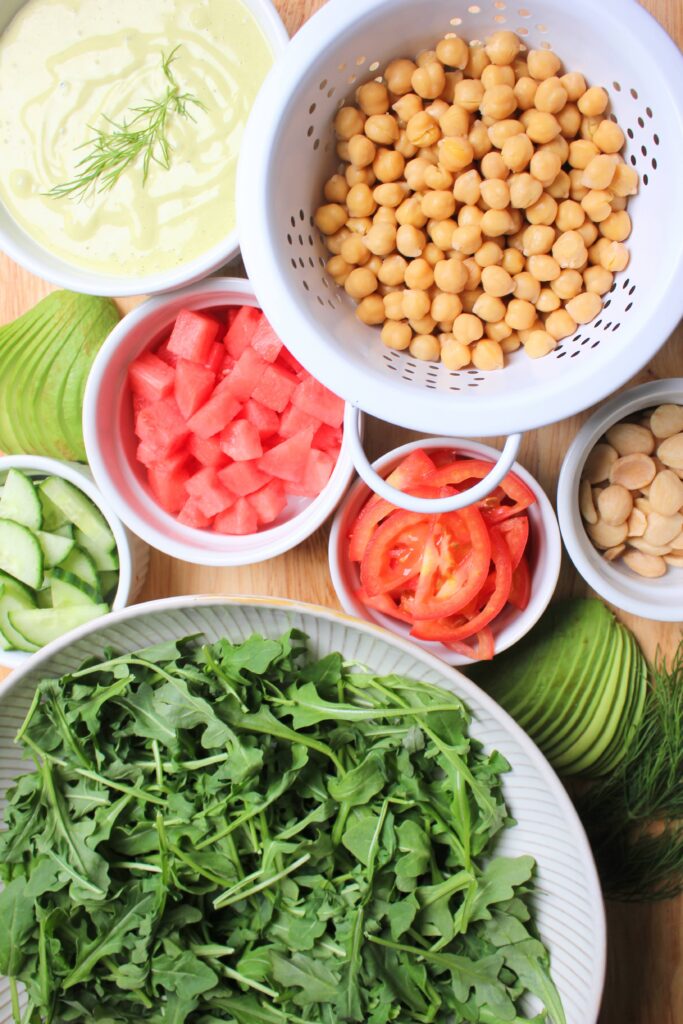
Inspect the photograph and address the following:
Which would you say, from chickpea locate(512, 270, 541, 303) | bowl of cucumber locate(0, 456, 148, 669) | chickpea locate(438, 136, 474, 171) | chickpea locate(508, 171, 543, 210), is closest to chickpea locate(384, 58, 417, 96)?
chickpea locate(438, 136, 474, 171)

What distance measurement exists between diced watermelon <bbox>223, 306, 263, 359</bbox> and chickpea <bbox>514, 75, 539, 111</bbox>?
58 cm

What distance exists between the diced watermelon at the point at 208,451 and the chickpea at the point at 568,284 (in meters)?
0.67

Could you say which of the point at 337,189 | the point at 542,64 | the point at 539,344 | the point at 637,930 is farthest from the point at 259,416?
the point at 637,930

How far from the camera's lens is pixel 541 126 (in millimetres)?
1366

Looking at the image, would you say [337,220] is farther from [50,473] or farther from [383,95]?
[50,473]

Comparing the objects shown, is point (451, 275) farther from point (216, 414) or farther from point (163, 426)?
point (163, 426)

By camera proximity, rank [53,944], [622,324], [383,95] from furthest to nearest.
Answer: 1. [53,944]
2. [383,95]
3. [622,324]

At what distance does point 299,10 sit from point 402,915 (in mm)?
1626

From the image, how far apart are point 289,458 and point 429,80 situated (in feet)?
2.20

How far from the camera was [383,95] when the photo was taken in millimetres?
1429

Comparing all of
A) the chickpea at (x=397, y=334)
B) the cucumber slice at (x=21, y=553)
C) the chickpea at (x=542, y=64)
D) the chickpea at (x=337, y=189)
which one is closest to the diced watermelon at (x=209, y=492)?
the cucumber slice at (x=21, y=553)

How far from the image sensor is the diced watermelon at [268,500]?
1.74 metres

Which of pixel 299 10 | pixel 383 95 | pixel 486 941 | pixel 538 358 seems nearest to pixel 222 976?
pixel 486 941

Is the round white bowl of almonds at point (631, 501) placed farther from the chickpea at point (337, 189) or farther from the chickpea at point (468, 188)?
the chickpea at point (337, 189)
